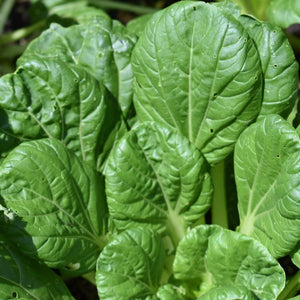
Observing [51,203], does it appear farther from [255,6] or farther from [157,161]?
[255,6]

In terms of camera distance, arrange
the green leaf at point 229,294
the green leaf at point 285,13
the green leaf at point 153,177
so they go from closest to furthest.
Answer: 1. the green leaf at point 229,294
2. the green leaf at point 153,177
3. the green leaf at point 285,13

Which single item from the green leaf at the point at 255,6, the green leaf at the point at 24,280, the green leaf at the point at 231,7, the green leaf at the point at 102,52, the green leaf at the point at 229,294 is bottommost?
the green leaf at the point at 24,280

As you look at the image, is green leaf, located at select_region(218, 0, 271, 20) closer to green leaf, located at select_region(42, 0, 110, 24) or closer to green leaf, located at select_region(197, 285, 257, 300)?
green leaf, located at select_region(42, 0, 110, 24)

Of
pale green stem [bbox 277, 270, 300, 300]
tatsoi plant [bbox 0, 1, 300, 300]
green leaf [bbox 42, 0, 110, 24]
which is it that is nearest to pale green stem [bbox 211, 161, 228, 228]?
tatsoi plant [bbox 0, 1, 300, 300]

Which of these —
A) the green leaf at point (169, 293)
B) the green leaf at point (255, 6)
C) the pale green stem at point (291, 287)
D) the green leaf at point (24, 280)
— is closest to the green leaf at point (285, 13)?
the green leaf at point (255, 6)

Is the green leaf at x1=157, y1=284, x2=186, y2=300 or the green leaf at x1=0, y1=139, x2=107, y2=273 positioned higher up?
the green leaf at x1=0, y1=139, x2=107, y2=273

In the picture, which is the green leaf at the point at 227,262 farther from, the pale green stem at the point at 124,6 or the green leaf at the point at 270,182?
the pale green stem at the point at 124,6

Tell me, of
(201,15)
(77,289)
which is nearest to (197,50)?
(201,15)
